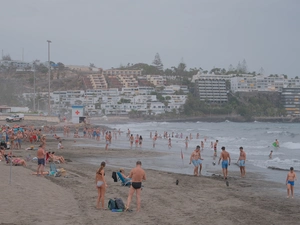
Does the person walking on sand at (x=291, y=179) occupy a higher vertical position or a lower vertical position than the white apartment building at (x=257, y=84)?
lower

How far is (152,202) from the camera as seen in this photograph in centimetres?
1089

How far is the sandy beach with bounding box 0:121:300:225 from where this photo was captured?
28.9 feet

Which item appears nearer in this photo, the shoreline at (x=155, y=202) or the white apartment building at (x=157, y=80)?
the shoreline at (x=155, y=202)

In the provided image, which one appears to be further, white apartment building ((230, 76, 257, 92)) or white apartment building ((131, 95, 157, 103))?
white apartment building ((230, 76, 257, 92))

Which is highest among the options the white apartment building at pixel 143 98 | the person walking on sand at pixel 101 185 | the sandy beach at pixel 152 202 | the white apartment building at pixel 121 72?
the white apartment building at pixel 121 72

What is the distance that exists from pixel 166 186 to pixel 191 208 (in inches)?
125

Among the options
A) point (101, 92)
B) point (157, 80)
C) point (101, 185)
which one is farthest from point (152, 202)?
point (157, 80)

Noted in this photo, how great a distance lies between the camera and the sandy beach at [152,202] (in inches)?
347

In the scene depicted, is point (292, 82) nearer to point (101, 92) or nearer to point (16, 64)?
point (101, 92)

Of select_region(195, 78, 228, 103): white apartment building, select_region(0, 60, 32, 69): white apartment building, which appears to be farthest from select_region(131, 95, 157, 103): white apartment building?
select_region(0, 60, 32, 69): white apartment building

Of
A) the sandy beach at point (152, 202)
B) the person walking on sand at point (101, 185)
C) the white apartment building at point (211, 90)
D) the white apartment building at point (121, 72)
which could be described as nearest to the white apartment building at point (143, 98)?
the white apartment building at point (211, 90)

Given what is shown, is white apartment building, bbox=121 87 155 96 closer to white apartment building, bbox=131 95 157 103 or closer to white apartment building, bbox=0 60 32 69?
white apartment building, bbox=131 95 157 103

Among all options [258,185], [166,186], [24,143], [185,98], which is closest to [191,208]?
[166,186]

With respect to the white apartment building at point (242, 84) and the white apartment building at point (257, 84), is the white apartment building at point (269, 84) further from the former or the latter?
the white apartment building at point (242, 84)
